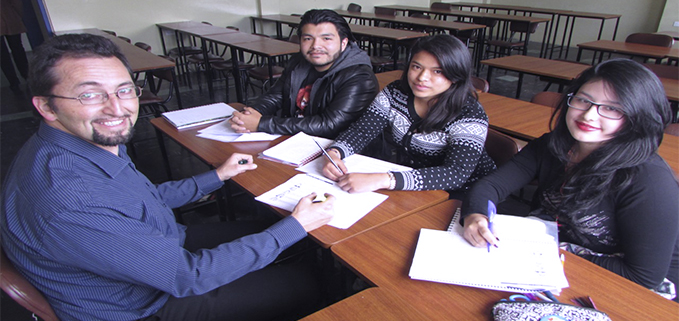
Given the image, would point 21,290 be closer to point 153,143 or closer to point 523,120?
point 523,120

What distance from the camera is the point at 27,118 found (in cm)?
445

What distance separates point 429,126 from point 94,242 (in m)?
1.18

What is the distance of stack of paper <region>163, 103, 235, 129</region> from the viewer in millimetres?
2027

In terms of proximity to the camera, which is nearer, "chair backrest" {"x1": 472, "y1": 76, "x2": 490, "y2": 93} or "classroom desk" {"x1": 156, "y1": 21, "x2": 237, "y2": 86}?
"chair backrest" {"x1": 472, "y1": 76, "x2": 490, "y2": 93}

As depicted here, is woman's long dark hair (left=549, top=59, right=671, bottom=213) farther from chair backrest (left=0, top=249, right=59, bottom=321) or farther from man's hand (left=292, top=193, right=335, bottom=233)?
chair backrest (left=0, top=249, right=59, bottom=321)

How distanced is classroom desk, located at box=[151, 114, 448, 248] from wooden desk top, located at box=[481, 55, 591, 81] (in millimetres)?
2504

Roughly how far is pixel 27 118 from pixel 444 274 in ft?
17.3

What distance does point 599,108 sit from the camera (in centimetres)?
102

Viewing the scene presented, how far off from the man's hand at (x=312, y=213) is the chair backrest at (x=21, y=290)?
63 centimetres

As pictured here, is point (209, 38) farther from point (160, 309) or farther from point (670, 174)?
point (670, 174)

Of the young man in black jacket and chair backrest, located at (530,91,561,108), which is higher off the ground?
the young man in black jacket

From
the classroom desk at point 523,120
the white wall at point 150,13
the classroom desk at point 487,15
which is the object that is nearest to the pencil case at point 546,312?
the classroom desk at point 523,120

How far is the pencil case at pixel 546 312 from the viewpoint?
72 centimetres

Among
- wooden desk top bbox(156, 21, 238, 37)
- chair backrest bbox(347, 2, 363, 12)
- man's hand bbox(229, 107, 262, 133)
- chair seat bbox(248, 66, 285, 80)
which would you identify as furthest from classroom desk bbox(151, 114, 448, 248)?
chair backrest bbox(347, 2, 363, 12)
